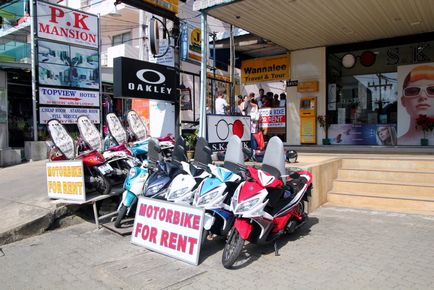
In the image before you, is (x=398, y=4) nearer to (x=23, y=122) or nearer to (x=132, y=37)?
(x=23, y=122)

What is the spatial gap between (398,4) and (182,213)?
260 inches

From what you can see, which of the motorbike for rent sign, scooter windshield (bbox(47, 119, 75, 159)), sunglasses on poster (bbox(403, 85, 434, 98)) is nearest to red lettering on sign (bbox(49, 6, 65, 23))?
scooter windshield (bbox(47, 119, 75, 159))

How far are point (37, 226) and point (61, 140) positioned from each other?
2084 millimetres

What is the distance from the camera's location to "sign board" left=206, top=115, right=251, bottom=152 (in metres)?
8.28

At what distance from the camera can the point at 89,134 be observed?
26.9 feet

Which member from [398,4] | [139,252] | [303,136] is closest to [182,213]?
[139,252]

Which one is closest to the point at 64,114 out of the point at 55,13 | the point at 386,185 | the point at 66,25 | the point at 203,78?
the point at 66,25

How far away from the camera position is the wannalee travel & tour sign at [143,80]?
8.12 m

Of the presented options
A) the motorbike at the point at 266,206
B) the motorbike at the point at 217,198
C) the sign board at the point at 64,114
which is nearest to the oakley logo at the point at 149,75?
the motorbike at the point at 217,198

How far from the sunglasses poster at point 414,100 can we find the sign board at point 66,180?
8.59 m

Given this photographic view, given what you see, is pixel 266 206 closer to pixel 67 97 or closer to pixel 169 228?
pixel 169 228

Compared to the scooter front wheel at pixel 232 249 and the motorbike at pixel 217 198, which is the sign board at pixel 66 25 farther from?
the scooter front wheel at pixel 232 249

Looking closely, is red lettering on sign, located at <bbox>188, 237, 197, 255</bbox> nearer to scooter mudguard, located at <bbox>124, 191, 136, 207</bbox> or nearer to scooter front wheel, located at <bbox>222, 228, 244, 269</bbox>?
scooter front wheel, located at <bbox>222, 228, 244, 269</bbox>

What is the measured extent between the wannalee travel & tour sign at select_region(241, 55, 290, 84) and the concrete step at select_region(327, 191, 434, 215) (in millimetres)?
6077
